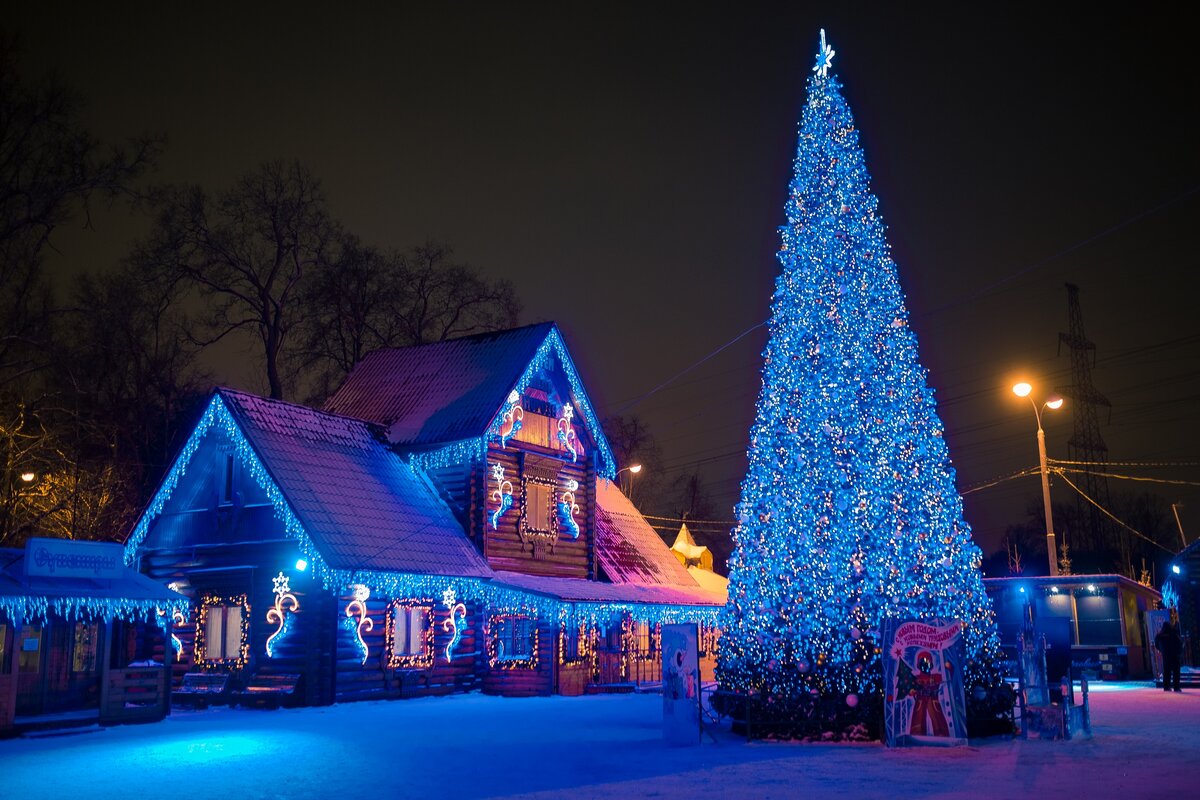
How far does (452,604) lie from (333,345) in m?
18.8

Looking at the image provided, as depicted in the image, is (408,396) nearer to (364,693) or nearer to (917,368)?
(364,693)

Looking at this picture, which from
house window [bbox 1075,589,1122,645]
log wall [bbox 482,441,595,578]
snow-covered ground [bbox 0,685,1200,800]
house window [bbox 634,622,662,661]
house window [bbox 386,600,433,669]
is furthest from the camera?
house window [bbox 1075,589,1122,645]

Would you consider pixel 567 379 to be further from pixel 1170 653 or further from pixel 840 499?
pixel 1170 653

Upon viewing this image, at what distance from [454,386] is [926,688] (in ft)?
→ 58.8

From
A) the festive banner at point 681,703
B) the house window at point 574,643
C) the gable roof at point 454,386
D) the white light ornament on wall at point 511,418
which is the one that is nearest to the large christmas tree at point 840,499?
the festive banner at point 681,703

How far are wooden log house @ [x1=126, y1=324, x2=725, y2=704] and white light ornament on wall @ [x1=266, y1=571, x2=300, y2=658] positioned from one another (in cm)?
4

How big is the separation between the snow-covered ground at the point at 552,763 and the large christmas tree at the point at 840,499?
48.6 inches

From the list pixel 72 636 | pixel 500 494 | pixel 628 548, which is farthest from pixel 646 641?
pixel 72 636

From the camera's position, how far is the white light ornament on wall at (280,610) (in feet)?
78.7

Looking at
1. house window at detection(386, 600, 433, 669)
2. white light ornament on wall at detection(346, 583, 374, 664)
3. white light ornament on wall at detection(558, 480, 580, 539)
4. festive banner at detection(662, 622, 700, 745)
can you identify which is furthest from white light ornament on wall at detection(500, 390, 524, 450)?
festive banner at detection(662, 622, 700, 745)

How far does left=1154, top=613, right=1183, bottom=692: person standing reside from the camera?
25172mm

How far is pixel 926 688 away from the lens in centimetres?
1479

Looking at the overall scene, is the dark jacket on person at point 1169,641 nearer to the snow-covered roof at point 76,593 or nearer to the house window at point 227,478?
the snow-covered roof at point 76,593

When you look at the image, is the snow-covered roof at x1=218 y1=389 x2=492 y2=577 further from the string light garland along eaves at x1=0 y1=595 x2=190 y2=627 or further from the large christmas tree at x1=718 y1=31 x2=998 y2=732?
the large christmas tree at x1=718 y1=31 x2=998 y2=732
